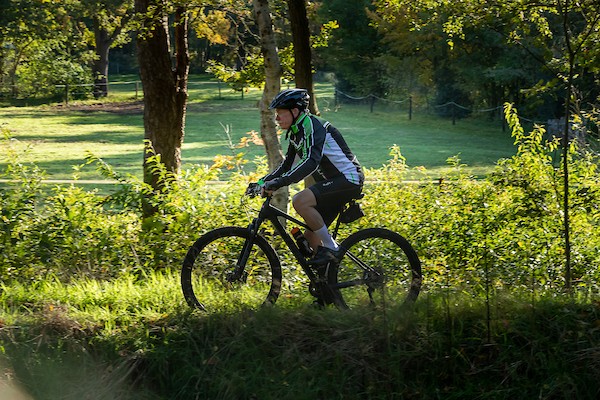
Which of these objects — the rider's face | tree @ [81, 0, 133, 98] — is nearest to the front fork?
the rider's face

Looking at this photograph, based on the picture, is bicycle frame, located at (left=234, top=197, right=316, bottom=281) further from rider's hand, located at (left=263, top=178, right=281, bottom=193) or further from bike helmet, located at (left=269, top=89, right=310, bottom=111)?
bike helmet, located at (left=269, top=89, right=310, bottom=111)

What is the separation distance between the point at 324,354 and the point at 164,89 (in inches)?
321

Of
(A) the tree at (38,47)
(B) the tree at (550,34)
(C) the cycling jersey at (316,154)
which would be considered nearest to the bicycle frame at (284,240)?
(C) the cycling jersey at (316,154)

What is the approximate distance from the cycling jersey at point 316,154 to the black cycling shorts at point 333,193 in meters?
0.05

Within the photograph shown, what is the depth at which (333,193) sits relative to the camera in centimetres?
696

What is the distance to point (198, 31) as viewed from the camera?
644 inches

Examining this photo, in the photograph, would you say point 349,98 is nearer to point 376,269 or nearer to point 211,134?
point 211,134

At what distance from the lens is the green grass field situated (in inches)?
1088

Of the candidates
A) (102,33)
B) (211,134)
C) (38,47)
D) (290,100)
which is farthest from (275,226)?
(102,33)

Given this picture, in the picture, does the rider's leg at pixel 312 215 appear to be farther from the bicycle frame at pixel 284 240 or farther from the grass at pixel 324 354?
the grass at pixel 324 354

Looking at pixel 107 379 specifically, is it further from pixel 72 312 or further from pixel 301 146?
pixel 301 146

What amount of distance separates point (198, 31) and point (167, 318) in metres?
10.5

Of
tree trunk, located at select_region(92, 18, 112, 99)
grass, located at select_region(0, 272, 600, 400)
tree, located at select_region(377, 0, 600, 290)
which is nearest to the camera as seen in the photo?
grass, located at select_region(0, 272, 600, 400)

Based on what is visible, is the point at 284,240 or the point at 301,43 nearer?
the point at 284,240
